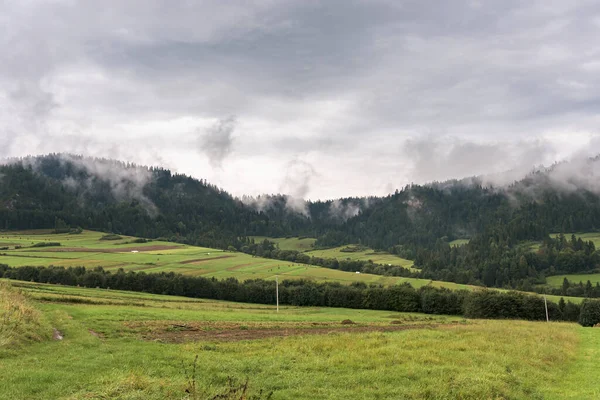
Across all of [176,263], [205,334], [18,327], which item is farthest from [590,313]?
[176,263]

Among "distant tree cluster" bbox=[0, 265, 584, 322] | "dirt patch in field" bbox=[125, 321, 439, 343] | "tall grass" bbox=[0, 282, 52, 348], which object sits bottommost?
"distant tree cluster" bbox=[0, 265, 584, 322]

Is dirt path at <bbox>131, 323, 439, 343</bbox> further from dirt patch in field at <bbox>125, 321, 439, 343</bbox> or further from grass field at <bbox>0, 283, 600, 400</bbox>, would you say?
grass field at <bbox>0, 283, 600, 400</bbox>

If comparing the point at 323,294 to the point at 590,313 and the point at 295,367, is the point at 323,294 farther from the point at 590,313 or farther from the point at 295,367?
the point at 295,367

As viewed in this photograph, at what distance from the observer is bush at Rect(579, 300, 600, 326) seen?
9862cm

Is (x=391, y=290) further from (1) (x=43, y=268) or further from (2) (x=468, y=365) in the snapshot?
(1) (x=43, y=268)

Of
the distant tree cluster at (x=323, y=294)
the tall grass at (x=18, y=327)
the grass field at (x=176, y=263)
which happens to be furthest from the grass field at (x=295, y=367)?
the grass field at (x=176, y=263)

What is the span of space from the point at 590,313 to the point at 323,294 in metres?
66.2

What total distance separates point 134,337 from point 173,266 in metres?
125

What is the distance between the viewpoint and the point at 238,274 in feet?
474

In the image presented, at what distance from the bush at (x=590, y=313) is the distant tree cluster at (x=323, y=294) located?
6117 mm

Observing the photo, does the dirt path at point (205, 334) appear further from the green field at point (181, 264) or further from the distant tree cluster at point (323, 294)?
the green field at point (181, 264)

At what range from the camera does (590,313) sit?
99.8 meters

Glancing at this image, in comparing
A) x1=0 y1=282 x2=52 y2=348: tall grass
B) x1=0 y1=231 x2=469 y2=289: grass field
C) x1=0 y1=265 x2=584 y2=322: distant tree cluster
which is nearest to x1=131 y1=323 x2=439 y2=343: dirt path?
x1=0 y1=282 x2=52 y2=348: tall grass

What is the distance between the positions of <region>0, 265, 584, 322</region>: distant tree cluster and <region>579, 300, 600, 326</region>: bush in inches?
241
